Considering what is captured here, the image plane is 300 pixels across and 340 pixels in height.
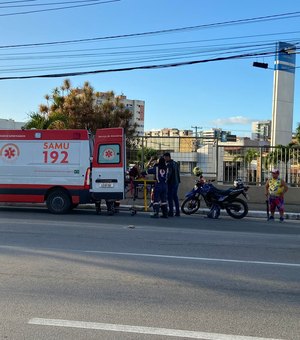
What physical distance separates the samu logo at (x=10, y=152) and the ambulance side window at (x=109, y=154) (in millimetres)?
2624

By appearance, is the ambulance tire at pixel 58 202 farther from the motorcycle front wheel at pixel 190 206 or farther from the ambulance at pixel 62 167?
the motorcycle front wheel at pixel 190 206

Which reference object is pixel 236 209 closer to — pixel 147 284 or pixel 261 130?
pixel 147 284

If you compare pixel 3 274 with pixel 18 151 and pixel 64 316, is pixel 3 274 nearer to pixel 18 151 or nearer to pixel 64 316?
pixel 64 316

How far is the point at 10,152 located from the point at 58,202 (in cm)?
215

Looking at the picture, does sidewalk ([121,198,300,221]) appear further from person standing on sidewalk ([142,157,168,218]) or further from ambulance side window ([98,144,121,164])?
ambulance side window ([98,144,121,164])

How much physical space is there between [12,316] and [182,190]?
14.1 m

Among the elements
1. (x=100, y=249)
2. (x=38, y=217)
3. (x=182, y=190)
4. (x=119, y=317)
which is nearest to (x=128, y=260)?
(x=100, y=249)

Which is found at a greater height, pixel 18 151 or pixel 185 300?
pixel 18 151

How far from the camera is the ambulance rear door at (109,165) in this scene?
13344mm

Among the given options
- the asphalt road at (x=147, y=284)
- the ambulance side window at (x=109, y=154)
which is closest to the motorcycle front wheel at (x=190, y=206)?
the ambulance side window at (x=109, y=154)

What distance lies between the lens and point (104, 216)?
13.5 meters

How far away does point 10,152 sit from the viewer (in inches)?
548

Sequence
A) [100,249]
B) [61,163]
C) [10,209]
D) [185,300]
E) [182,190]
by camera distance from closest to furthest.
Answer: [185,300] → [100,249] → [61,163] → [10,209] → [182,190]

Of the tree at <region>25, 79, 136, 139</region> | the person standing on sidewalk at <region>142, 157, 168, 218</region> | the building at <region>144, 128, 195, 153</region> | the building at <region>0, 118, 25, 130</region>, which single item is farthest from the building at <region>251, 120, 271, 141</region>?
the person standing on sidewalk at <region>142, 157, 168, 218</region>
